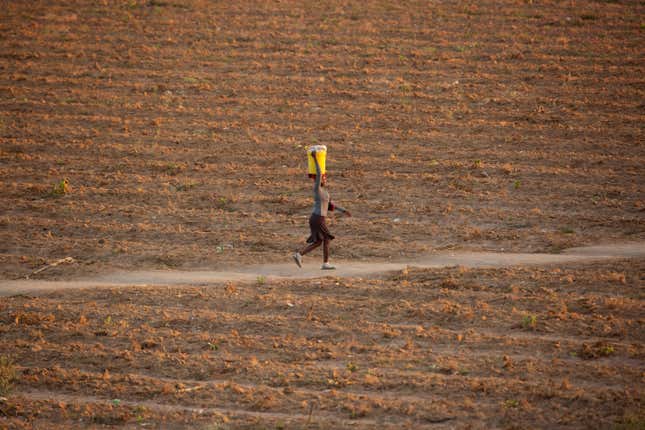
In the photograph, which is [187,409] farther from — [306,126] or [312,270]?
[306,126]

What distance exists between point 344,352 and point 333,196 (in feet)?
27.4

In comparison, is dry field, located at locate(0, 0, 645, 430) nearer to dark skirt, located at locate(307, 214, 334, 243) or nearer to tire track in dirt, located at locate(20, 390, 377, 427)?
tire track in dirt, located at locate(20, 390, 377, 427)

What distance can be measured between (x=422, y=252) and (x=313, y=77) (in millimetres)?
12166

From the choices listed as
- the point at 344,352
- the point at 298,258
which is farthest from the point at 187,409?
the point at 298,258

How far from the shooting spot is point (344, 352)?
10766 millimetres

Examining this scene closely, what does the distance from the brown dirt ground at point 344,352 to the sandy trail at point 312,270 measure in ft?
1.68

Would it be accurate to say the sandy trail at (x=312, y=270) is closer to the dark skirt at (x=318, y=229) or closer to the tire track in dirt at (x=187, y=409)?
the dark skirt at (x=318, y=229)

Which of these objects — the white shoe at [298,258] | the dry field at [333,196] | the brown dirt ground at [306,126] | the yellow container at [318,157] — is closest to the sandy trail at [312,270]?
the white shoe at [298,258]

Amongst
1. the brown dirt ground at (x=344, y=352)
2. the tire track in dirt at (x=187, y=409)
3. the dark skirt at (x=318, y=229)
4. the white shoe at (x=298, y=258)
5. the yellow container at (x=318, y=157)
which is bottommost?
the tire track in dirt at (x=187, y=409)

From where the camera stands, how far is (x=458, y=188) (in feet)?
61.7

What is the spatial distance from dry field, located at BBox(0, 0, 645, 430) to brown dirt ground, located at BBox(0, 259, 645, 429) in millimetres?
42

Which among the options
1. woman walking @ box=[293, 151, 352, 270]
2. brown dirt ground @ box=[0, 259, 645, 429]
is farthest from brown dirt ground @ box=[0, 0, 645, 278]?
brown dirt ground @ box=[0, 259, 645, 429]

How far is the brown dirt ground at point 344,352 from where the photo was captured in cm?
920

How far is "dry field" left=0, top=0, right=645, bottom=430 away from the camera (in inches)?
386
